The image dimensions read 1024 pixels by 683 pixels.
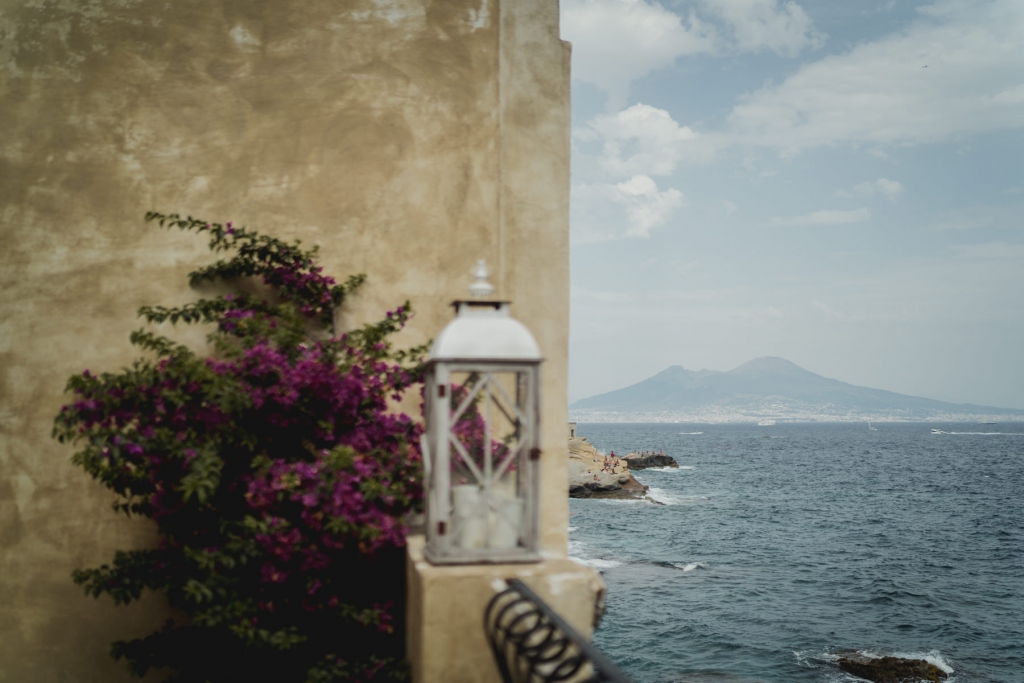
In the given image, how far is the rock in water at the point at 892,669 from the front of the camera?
1761cm

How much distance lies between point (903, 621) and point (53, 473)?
23.8 metres

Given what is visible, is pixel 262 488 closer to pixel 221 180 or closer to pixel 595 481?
pixel 221 180

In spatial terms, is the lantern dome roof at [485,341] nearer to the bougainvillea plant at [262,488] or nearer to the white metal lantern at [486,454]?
the white metal lantern at [486,454]

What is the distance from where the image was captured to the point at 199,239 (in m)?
4.75

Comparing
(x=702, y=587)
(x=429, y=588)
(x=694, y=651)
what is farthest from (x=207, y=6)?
(x=702, y=587)

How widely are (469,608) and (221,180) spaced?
300 cm

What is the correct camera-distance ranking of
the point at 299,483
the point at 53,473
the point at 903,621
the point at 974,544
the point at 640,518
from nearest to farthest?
1. the point at 299,483
2. the point at 53,473
3. the point at 903,621
4. the point at 974,544
5. the point at 640,518

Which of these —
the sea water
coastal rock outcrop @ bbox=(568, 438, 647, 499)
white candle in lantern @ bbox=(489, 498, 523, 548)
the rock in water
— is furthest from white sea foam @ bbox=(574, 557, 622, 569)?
white candle in lantern @ bbox=(489, 498, 523, 548)

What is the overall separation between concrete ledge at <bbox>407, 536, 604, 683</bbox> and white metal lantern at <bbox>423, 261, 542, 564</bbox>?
0.41 ft

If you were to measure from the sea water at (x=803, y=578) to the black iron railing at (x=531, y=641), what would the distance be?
1553cm

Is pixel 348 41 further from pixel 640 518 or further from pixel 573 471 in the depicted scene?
pixel 573 471

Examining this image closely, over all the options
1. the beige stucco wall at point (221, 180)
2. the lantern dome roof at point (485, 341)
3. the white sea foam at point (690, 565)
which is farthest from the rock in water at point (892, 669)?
the lantern dome roof at point (485, 341)

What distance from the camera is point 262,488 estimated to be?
3771mm

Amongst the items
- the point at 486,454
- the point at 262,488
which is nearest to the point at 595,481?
the point at 262,488
